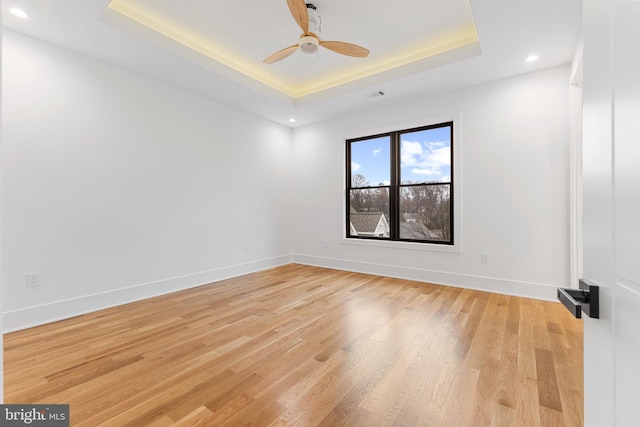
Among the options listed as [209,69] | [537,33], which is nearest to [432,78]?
[537,33]

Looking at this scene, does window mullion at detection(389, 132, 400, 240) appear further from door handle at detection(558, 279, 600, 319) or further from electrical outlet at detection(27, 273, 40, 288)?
electrical outlet at detection(27, 273, 40, 288)

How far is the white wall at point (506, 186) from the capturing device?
10.9 ft

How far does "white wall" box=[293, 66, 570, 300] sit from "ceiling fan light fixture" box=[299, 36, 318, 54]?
2.09m

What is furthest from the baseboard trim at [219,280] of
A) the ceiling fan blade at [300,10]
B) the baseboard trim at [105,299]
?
the ceiling fan blade at [300,10]

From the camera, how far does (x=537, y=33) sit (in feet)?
8.93

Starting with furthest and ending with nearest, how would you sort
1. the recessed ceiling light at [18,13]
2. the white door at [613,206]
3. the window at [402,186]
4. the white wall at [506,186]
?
the window at [402,186] → the white wall at [506,186] → the recessed ceiling light at [18,13] → the white door at [613,206]

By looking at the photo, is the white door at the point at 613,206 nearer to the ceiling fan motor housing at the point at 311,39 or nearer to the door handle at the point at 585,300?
the door handle at the point at 585,300

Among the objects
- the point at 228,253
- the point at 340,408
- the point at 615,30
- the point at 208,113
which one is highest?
the point at 208,113

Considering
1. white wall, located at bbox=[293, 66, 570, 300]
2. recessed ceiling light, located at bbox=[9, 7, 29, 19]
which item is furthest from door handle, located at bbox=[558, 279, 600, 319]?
recessed ceiling light, located at bbox=[9, 7, 29, 19]

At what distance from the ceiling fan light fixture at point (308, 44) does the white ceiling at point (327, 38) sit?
1.20ft

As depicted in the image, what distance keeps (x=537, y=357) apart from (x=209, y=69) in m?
4.23

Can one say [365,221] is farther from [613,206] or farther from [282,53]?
[613,206]

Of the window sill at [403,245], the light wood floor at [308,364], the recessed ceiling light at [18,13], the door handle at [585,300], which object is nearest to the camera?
the door handle at [585,300]

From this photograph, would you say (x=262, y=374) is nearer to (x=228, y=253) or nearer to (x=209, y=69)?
(x=228, y=253)
